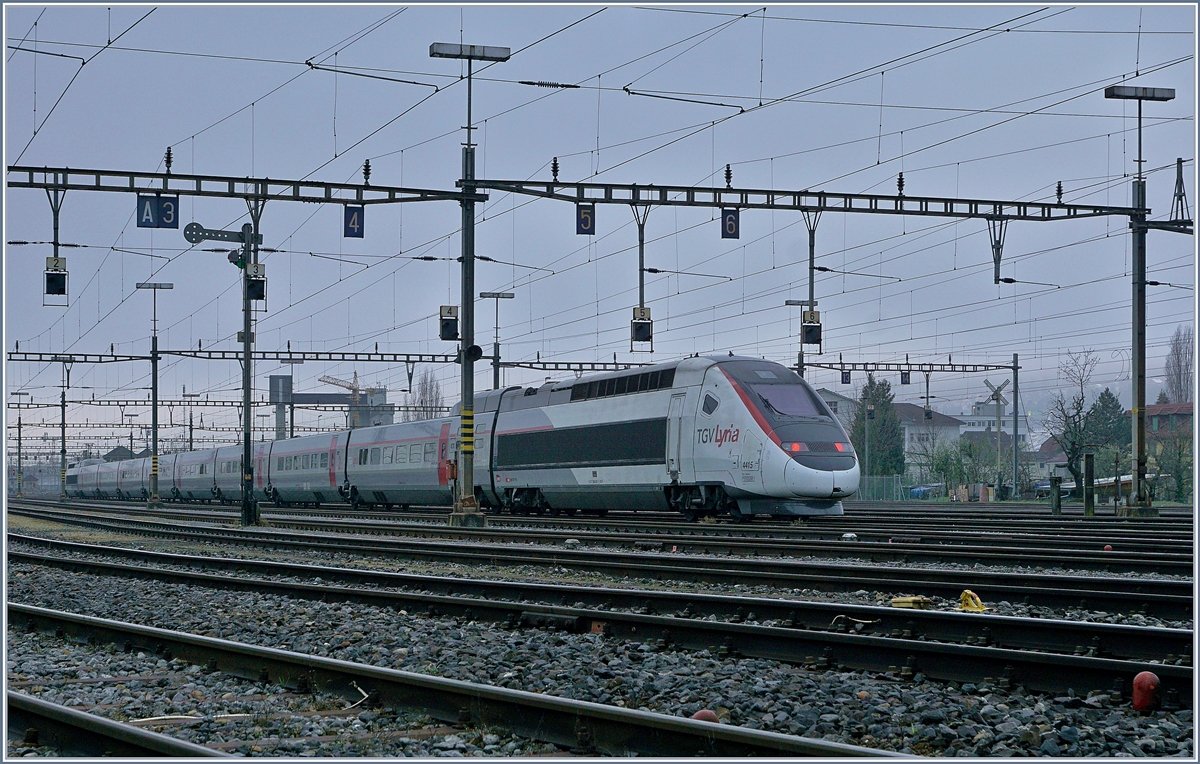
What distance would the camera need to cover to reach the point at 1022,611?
34.2 feet

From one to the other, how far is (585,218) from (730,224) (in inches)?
121

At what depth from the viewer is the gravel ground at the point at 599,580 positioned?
10211mm

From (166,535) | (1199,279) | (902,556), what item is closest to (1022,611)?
(1199,279)

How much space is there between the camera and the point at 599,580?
1383 centimetres

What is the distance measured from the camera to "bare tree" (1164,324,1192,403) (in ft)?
276

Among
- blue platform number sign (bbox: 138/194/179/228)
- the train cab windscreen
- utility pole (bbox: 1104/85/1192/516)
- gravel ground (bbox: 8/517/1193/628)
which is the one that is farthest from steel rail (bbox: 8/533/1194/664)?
utility pole (bbox: 1104/85/1192/516)

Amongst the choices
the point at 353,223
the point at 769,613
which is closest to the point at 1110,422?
the point at 353,223

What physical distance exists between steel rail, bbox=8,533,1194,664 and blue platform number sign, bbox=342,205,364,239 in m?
10.9

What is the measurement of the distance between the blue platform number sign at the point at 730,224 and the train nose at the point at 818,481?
5684 millimetres

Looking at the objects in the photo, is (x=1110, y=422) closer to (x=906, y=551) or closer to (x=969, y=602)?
(x=906, y=551)

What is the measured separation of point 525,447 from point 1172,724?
80.5ft

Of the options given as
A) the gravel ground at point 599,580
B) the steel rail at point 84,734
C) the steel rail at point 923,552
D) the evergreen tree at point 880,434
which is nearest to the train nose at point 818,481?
the steel rail at point 923,552

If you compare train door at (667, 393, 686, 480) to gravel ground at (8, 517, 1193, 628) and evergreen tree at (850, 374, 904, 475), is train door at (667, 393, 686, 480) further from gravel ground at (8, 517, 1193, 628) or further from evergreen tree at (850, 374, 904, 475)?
evergreen tree at (850, 374, 904, 475)

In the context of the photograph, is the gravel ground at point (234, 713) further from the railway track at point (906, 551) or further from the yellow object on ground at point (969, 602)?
the railway track at point (906, 551)
